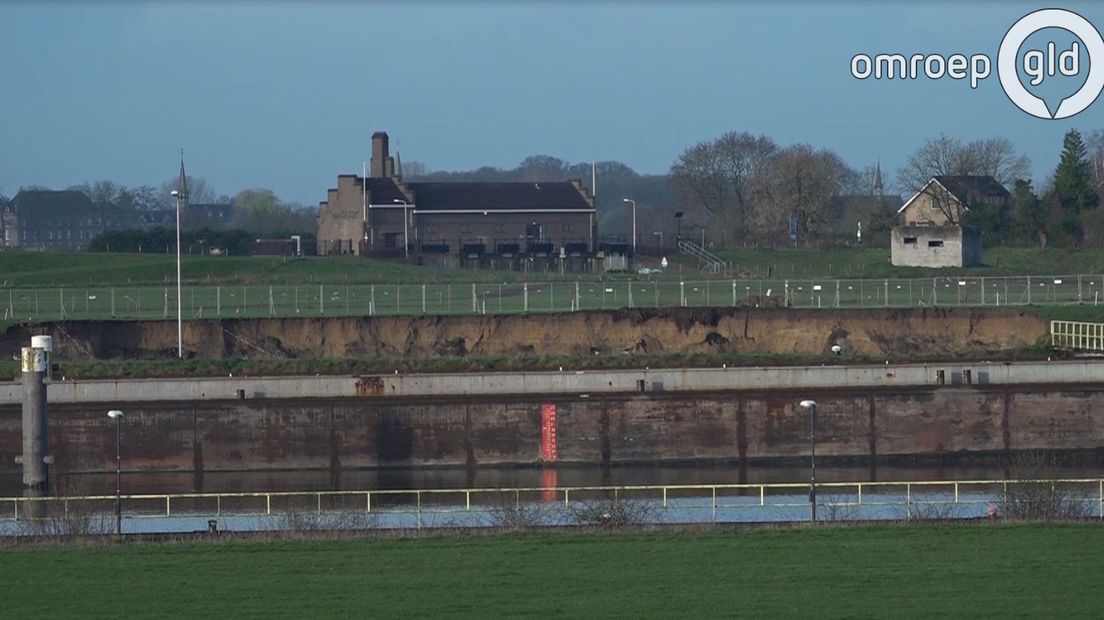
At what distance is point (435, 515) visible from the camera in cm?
3841

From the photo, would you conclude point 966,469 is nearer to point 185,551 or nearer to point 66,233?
point 185,551

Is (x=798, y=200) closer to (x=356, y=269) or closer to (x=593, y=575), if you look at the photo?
(x=356, y=269)

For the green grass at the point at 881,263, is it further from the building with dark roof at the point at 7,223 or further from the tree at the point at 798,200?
the building with dark roof at the point at 7,223

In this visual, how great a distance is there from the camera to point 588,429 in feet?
166

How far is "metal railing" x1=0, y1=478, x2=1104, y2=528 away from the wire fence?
23.8 metres

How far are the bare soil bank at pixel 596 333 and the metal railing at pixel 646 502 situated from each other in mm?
19216

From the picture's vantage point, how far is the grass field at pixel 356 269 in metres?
81.1

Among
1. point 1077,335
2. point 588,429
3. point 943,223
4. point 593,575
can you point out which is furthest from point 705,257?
point 593,575

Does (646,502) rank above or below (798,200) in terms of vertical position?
below

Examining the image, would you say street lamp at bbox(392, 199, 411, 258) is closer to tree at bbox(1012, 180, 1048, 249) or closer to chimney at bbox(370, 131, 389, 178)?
chimney at bbox(370, 131, 389, 178)

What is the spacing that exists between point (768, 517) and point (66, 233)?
13322 cm

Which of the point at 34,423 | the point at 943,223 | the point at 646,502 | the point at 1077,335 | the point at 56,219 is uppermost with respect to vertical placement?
the point at 56,219

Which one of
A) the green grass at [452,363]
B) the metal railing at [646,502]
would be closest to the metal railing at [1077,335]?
the green grass at [452,363]

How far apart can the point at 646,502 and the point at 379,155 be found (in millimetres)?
70505
